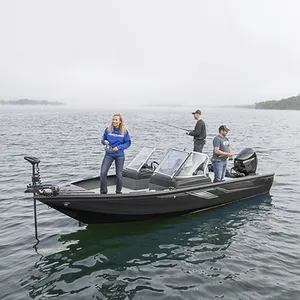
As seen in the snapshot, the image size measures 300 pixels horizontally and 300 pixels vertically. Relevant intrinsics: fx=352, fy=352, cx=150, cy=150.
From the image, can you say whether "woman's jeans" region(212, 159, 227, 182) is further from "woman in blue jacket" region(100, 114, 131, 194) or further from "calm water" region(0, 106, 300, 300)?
"woman in blue jacket" region(100, 114, 131, 194)

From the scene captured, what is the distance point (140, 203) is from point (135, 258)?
5.56ft

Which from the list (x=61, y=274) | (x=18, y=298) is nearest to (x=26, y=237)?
(x=61, y=274)

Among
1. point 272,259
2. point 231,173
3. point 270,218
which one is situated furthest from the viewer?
point 231,173

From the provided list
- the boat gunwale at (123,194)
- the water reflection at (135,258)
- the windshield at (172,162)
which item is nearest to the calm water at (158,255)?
the water reflection at (135,258)

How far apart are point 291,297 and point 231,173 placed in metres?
6.71

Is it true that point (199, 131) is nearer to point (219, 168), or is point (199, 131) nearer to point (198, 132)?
point (198, 132)

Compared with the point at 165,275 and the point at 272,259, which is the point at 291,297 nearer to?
the point at 272,259

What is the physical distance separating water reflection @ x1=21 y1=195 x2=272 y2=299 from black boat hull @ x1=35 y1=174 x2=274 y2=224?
32cm

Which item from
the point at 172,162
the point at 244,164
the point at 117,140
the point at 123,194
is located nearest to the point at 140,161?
the point at 172,162

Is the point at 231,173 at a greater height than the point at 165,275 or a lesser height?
greater

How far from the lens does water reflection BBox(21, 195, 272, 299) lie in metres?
6.62

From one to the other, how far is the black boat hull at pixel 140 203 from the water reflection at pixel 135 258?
1.06 feet

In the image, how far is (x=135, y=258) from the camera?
25.6 ft

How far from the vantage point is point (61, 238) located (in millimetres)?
8875
